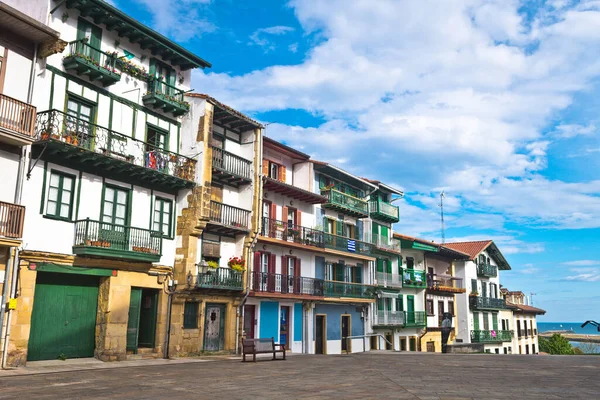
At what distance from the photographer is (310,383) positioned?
1505cm

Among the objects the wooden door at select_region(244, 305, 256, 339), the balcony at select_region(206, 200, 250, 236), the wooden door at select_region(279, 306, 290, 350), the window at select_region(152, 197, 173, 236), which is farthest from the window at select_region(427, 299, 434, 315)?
the window at select_region(152, 197, 173, 236)

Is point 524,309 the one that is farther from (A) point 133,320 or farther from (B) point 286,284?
(A) point 133,320

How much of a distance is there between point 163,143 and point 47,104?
20.2ft

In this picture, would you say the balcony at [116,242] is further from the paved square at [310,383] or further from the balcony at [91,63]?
the balcony at [91,63]

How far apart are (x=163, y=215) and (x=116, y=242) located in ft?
12.0

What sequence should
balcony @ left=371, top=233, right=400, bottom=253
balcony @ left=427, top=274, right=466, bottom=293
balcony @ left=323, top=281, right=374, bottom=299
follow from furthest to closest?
balcony @ left=427, top=274, right=466, bottom=293 < balcony @ left=371, top=233, right=400, bottom=253 < balcony @ left=323, top=281, right=374, bottom=299

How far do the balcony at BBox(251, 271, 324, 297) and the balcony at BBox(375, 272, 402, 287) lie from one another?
25.5 ft

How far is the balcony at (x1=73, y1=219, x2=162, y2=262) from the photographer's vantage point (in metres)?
20.6

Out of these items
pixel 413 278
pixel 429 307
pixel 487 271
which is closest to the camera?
pixel 413 278

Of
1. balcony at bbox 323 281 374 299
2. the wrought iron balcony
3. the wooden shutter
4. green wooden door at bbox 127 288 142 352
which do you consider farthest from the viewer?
balcony at bbox 323 281 374 299

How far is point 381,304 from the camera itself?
138ft

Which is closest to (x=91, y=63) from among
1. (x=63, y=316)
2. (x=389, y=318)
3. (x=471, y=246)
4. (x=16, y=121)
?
(x=16, y=121)

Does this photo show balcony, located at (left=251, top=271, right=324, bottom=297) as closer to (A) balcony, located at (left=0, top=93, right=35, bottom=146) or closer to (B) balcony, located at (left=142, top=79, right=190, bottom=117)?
(B) balcony, located at (left=142, top=79, right=190, bottom=117)

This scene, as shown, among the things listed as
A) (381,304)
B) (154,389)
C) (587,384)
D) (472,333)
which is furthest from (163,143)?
(472,333)
